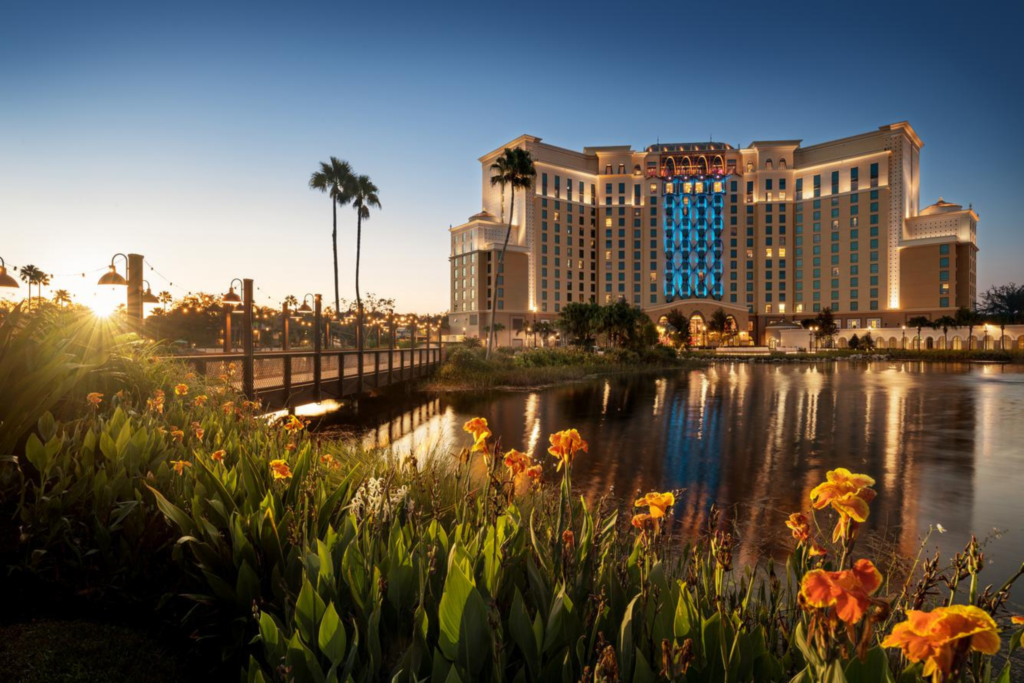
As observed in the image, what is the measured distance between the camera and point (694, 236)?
103625 mm

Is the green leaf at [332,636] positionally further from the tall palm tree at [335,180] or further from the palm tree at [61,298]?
the tall palm tree at [335,180]

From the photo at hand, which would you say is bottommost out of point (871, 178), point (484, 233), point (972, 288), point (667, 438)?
point (667, 438)

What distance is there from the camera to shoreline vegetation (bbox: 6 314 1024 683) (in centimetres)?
159

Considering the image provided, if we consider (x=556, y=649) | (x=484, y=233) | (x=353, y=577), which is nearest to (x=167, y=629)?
(x=353, y=577)

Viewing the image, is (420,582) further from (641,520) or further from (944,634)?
(944,634)

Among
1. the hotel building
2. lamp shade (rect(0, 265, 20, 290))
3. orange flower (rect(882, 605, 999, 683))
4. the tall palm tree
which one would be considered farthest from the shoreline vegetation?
the hotel building

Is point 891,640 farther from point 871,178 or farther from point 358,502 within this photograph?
point 871,178

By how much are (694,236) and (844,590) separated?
11003cm

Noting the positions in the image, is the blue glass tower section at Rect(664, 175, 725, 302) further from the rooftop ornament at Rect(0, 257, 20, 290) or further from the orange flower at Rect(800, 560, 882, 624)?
the orange flower at Rect(800, 560, 882, 624)

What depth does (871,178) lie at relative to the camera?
305 ft

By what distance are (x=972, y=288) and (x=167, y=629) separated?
4660 inches

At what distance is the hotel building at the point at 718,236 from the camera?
9144 centimetres

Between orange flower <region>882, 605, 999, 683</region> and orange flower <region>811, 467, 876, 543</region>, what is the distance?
0.49 m

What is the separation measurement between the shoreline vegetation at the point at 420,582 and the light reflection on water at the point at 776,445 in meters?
0.85
